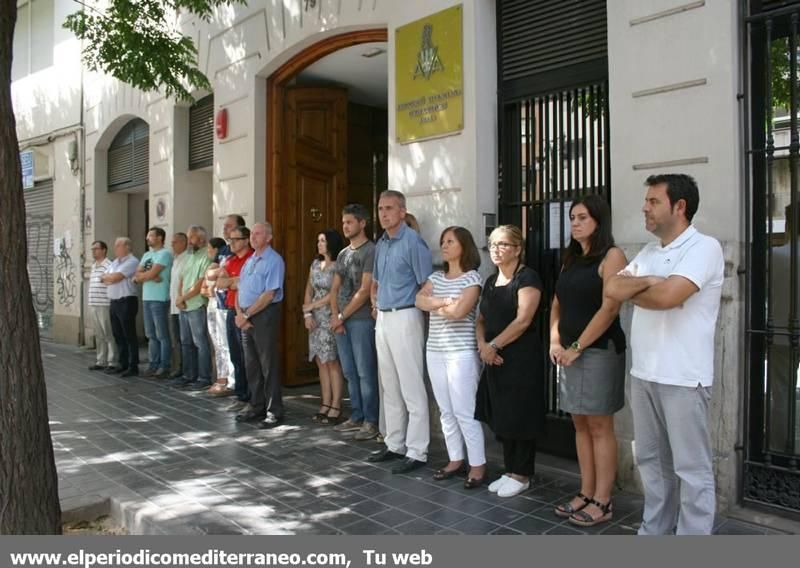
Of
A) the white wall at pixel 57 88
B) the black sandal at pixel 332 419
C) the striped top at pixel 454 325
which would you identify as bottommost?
the black sandal at pixel 332 419

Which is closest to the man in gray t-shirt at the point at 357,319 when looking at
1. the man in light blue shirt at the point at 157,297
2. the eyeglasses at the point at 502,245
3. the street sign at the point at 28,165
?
the eyeglasses at the point at 502,245

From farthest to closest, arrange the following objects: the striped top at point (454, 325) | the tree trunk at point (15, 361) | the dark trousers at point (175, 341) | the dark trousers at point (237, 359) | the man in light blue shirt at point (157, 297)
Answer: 1. the man in light blue shirt at point (157, 297)
2. the dark trousers at point (175, 341)
3. the dark trousers at point (237, 359)
4. the striped top at point (454, 325)
5. the tree trunk at point (15, 361)

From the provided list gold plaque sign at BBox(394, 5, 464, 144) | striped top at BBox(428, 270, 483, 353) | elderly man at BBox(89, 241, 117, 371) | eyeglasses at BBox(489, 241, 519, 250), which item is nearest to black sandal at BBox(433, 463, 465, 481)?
striped top at BBox(428, 270, 483, 353)

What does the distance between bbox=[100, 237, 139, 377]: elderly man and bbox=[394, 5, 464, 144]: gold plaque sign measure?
5.24m

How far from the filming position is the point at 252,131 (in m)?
8.41

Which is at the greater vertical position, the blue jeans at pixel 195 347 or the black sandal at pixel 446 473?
the blue jeans at pixel 195 347

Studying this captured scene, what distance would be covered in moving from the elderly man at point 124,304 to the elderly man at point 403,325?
560 cm

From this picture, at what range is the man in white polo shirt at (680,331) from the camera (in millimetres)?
3344

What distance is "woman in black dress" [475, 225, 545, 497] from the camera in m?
4.55

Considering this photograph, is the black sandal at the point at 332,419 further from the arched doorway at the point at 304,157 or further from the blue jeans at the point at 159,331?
the blue jeans at the point at 159,331

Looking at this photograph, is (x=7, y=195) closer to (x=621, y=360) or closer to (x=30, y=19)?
(x=621, y=360)

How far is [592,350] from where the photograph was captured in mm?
4023

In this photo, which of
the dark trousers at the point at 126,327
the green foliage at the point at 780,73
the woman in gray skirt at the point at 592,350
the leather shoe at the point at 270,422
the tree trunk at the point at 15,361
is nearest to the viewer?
the tree trunk at the point at 15,361

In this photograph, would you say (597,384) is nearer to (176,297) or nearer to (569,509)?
(569,509)
